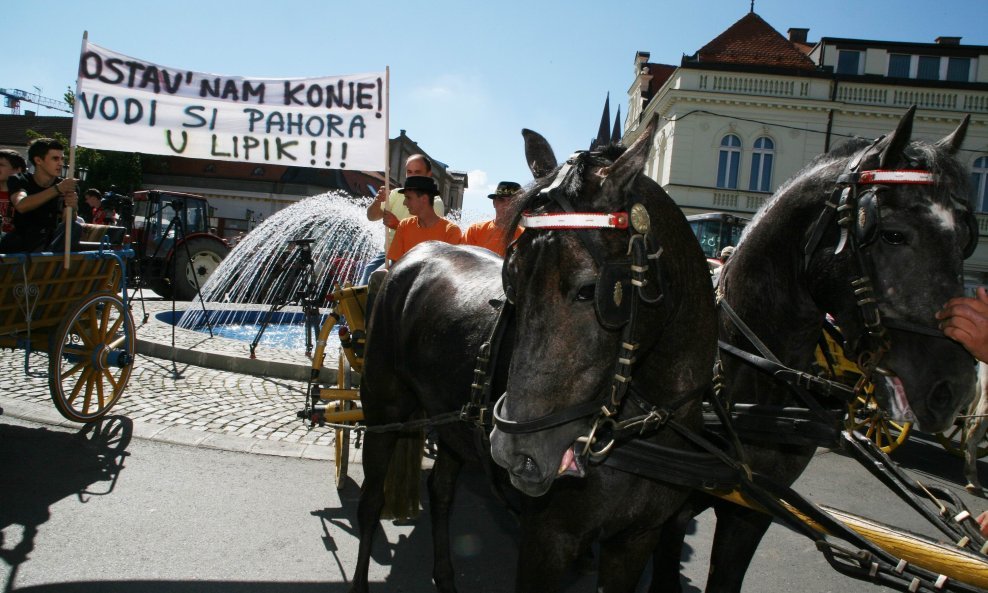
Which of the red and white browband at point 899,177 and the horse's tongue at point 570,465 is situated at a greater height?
the red and white browband at point 899,177

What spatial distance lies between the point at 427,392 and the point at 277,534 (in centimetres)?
169

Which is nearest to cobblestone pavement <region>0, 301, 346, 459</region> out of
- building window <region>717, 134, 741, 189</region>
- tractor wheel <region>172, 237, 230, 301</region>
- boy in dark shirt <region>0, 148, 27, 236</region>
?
boy in dark shirt <region>0, 148, 27, 236</region>

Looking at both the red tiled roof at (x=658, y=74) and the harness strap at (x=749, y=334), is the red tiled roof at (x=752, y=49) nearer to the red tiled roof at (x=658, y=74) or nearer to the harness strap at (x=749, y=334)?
the red tiled roof at (x=658, y=74)

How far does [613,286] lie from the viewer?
60.6 inches

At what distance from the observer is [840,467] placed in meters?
5.98

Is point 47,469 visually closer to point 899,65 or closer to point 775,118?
point 775,118

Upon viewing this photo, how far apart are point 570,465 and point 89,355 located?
5239mm

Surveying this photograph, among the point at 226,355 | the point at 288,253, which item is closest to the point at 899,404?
the point at 226,355

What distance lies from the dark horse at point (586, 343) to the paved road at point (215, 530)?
1383mm

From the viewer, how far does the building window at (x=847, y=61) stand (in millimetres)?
24641

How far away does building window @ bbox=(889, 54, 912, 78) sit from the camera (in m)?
24.5

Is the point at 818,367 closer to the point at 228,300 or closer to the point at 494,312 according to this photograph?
the point at 494,312

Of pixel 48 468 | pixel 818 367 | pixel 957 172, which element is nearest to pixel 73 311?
pixel 48 468

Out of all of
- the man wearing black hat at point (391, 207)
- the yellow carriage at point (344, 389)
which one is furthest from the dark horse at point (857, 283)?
the man wearing black hat at point (391, 207)
